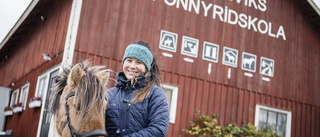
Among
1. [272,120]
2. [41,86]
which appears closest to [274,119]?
[272,120]

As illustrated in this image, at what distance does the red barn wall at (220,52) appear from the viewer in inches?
297

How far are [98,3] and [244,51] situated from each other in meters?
3.97

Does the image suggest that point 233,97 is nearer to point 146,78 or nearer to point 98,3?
point 98,3

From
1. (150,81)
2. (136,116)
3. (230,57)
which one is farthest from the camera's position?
(230,57)

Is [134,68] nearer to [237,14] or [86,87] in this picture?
[86,87]

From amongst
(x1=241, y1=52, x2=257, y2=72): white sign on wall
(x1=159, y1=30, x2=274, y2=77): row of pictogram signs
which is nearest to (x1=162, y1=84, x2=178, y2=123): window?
(x1=159, y1=30, x2=274, y2=77): row of pictogram signs

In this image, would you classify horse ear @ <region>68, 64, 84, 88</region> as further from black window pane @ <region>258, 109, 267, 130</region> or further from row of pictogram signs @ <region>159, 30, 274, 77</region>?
black window pane @ <region>258, 109, 267, 130</region>

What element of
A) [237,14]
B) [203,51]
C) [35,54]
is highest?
[237,14]

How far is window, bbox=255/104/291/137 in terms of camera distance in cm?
915

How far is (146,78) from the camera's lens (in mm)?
2219

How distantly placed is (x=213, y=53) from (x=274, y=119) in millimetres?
2450

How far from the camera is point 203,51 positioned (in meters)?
8.63

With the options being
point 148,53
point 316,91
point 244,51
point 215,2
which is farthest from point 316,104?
point 148,53

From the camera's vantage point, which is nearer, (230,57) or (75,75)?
(75,75)
